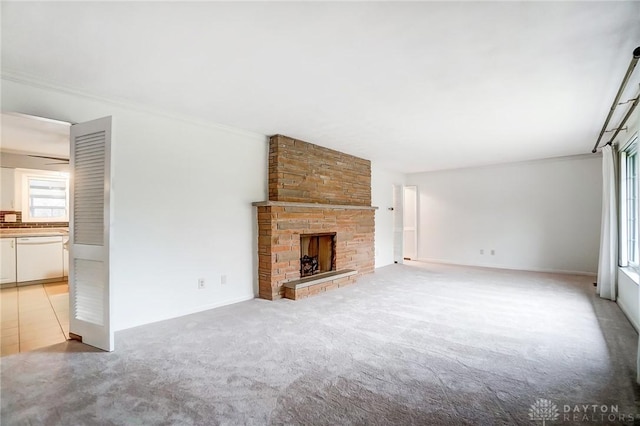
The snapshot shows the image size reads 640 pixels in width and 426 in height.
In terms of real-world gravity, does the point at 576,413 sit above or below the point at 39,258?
below

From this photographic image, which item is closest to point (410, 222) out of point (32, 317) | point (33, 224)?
point (32, 317)

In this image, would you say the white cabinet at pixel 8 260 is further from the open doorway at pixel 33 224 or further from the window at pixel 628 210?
the window at pixel 628 210

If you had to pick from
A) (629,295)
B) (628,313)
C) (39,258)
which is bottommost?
(628,313)

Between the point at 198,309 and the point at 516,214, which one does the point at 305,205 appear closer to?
the point at 198,309

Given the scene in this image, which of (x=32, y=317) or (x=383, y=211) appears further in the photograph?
(x=383, y=211)

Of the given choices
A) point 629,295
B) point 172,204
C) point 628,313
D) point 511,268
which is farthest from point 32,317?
point 511,268

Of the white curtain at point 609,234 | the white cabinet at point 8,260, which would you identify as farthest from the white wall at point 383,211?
the white cabinet at point 8,260

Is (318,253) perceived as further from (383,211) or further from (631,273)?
(631,273)

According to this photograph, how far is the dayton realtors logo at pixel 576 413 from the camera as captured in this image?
1750 mm

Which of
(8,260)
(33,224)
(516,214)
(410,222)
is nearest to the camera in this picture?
(8,260)

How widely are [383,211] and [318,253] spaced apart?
7.69ft

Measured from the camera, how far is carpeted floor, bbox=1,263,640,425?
1814 mm

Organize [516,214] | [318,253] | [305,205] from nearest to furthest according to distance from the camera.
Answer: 1. [305,205]
2. [318,253]
3. [516,214]

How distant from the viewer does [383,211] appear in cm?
736
